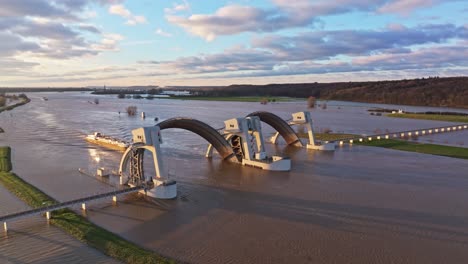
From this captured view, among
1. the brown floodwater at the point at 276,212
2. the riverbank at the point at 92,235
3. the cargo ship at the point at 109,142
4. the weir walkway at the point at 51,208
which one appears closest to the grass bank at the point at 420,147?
the brown floodwater at the point at 276,212

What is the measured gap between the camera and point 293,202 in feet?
64.9

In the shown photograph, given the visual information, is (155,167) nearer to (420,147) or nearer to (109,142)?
(109,142)

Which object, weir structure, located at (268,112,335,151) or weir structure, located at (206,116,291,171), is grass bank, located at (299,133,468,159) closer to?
weir structure, located at (268,112,335,151)

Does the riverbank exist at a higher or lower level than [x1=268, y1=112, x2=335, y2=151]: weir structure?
lower

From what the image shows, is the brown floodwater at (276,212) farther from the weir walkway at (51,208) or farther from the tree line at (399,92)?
the tree line at (399,92)

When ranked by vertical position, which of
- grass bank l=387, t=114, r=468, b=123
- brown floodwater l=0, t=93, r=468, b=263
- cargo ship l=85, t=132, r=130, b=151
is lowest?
brown floodwater l=0, t=93, r=468, b=263

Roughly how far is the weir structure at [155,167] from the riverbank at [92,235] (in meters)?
4.18

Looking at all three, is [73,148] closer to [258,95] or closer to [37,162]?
[37,162]

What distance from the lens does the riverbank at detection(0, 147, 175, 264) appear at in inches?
517

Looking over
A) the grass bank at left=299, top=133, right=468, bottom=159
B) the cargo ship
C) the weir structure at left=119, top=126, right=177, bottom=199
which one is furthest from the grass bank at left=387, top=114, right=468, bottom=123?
the weir structure at left=119, top=126, right=177, bottom=199

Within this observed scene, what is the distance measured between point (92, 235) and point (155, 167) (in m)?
7.03

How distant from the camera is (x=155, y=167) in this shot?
21484 millimetres

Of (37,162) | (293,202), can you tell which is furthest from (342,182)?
(37,162)

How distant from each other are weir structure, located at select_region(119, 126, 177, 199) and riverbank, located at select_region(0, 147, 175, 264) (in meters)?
4.18
